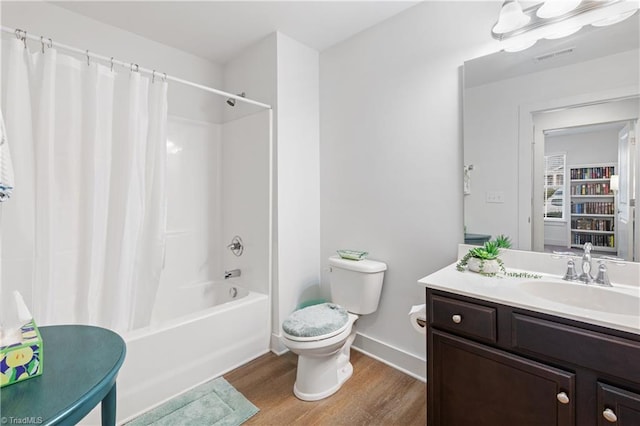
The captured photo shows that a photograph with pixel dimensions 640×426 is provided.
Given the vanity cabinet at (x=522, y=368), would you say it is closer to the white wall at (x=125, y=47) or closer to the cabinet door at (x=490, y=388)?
the cabinet door at (x=490, y=388)

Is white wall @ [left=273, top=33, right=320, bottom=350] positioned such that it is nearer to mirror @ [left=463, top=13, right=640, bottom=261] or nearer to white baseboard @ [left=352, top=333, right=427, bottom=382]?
white baseboard @ [left=352, top=333, right=427, bottom=382]

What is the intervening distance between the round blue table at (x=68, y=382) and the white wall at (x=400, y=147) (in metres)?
1.65

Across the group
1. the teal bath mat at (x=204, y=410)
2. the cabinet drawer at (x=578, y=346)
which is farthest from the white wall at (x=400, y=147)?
the teal bath mat at (x=204, y=410)

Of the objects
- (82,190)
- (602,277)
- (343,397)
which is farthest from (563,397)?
(82,190)

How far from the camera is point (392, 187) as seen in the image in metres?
2.07

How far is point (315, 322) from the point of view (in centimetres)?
176

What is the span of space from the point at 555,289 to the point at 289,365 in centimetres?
166

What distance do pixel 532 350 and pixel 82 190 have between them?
2103mm

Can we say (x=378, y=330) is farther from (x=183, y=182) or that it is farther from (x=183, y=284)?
(x=183, y=182)

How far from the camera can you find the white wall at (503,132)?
142 centimetres

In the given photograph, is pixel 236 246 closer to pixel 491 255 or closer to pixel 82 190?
pixel 82 190

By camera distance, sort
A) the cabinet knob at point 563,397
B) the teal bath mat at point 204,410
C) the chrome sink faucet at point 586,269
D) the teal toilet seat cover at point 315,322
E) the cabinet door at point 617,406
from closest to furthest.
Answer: the cabinet door at point 617,406, the cabinet knob at point 563,397, the chrome sink faucet at point 586,269, the teal bath mat at point 204,410, the teal toilet seat cover at point 315,322

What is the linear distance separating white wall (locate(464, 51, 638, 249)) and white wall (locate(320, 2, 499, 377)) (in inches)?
3.4

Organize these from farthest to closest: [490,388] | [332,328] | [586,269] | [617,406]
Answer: [332,328] → [586,269] → [490,388] → [617,406]
